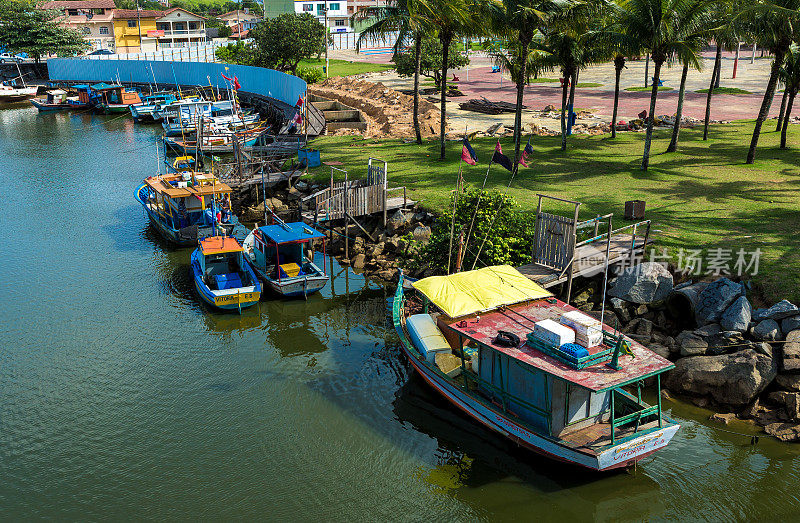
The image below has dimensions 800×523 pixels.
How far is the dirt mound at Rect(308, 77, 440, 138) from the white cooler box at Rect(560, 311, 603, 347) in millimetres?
35975

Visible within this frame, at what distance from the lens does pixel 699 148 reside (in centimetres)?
4156

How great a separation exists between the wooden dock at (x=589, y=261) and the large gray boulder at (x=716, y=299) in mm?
3092

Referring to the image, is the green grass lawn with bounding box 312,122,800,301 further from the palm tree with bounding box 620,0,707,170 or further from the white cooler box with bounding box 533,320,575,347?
the white cooler box with bounding box 533,320,575,347

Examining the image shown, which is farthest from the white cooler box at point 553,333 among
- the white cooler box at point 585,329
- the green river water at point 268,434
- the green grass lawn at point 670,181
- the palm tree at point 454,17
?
the palm tree at point 454,17

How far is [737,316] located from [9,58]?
121178 mm

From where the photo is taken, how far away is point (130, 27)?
126000mm

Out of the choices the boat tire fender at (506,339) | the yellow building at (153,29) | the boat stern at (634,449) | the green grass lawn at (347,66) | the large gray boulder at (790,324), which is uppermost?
the yellow building at (153,29)

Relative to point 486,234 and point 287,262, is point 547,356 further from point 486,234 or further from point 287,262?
point 287,262

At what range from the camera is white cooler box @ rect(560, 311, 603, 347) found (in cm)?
1775

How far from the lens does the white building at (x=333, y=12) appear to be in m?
133

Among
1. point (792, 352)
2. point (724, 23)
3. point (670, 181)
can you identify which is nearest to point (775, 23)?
point (724, 23)

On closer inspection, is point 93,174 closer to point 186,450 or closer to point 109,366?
point 109,366

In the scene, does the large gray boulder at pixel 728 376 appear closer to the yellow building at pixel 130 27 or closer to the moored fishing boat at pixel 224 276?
the moored fishing boat at pixel 224 276

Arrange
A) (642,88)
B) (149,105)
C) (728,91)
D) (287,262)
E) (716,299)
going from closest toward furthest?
(716,299) → (287,262) → (728,91) → (642,88) → (149,105)
